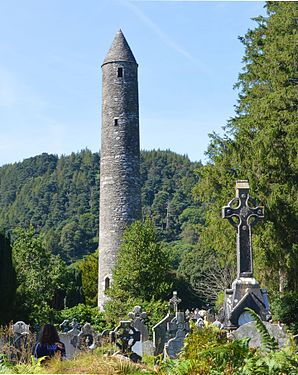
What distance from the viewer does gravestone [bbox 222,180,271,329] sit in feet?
42.8

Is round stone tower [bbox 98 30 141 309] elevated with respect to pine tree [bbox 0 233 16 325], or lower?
elevated

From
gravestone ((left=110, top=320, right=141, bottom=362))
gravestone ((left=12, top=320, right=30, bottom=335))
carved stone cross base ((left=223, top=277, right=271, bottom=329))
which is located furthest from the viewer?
gravestone ((left=12, top=320, right=30, bottom=335))

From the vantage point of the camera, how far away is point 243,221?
1445 centimetres

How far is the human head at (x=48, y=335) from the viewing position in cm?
757

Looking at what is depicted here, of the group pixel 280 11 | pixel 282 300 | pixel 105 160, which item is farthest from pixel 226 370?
pixel 105 160

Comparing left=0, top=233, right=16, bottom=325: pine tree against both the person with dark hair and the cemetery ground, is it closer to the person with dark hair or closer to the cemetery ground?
the person with dark hair

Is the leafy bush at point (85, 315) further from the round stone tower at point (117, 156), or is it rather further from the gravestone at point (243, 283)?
the gravestone at point (243, 283)

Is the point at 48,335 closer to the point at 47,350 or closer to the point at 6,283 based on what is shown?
the point at 47,350

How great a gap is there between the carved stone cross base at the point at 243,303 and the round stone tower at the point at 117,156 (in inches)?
614

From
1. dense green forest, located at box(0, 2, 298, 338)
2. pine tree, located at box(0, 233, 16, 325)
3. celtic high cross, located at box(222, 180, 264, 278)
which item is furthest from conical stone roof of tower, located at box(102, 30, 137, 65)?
celtic high cross, located at box(222, 180, 264, 278)

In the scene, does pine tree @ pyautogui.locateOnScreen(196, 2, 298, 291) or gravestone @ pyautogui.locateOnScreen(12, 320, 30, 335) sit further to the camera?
pine tree @ pyautogui.locateOnScreen(196, 2, 298, 291)

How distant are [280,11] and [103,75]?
1090 cm

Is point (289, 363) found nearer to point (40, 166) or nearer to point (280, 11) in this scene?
point (280, 11)

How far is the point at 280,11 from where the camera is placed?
23500mm
